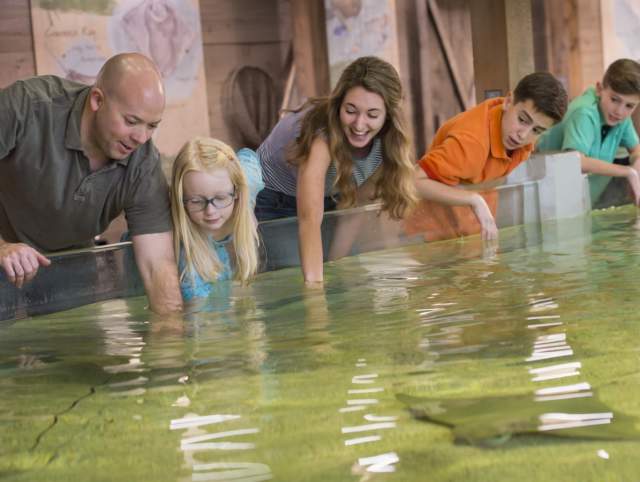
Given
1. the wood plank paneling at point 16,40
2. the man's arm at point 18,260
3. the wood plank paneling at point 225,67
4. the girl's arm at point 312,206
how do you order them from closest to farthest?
the man's arm at point 18,260 → the girl's arm at point 312,206 → the wood plank paneling at point 16,40 → the wood plank paneling at point 225,67

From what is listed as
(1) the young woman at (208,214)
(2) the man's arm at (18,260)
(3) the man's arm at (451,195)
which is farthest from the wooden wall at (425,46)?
(2) the man's arm at (18,260)

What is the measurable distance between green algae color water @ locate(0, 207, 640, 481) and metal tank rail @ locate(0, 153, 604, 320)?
0.23 ft

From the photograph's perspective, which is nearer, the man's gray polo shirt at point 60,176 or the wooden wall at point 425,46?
the man's gray polo shirt at point 60,176

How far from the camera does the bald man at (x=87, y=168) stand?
2.66 m

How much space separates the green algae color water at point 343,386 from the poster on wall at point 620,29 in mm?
4947

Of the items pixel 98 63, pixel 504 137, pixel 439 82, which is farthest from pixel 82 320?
pixel 439 82

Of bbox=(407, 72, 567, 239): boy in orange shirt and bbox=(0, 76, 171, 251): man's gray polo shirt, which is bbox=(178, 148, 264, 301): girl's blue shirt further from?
bbox=(407, 72, 567, 239): boy in orange shirt

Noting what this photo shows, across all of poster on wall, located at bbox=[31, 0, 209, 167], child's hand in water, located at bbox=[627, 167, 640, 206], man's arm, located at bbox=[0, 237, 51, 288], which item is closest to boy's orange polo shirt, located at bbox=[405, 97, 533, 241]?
child's hand in water, located at bbox=[627, 167, 640, 206]

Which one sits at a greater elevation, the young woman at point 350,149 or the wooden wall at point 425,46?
the wooden wall at point 425,46

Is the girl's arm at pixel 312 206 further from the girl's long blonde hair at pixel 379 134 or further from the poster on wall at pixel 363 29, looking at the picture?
the poster on wall at pixel 363 29

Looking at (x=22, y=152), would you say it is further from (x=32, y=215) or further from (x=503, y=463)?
(x=503, y=463)

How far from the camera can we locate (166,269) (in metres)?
3.01

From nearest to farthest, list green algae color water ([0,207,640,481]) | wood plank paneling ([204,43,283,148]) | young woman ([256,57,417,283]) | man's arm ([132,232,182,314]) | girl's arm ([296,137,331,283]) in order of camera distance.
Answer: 1. green algae color water ([0,207,640,481])
2. man's arm ([132,232,182,314])
3. young woman ([256,57,417,283])
4. girl's arm ([296,137,331,283])
5. wood plank paneling ([204,43,283,148])

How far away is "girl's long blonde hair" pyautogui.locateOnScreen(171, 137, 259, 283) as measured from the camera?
120 inches
